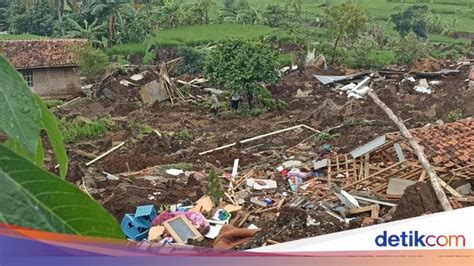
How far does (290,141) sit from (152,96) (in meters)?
4.61

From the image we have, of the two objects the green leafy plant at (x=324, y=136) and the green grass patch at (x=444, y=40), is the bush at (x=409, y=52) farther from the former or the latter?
the green leafy plant at (x=324, y=136)

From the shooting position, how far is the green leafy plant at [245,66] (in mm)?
11656

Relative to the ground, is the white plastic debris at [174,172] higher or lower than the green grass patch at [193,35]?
higher

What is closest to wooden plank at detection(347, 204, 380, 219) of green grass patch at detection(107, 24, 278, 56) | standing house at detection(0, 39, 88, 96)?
standing house at detection(0, 39, 88, 96)

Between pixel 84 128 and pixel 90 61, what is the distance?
401cm

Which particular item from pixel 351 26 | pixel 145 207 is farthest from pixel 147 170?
pixel 351 26

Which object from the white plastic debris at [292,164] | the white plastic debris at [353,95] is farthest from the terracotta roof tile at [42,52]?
the white plastic debris at [292,164]

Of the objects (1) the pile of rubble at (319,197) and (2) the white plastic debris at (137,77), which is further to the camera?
(2) the white plastic debris at (137,77)

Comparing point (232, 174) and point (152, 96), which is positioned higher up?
point (232, 174)

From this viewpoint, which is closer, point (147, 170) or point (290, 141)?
point (147, 170)

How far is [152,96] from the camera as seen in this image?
13414mm

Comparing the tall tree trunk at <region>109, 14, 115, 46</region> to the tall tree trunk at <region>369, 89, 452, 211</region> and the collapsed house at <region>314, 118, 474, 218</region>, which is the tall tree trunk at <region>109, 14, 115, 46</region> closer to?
the collapsed house at <region>314, 118, 474, 218</region>

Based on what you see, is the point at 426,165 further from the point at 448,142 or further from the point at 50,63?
the point at 50,63

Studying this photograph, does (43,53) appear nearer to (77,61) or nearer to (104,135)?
(77,61)
